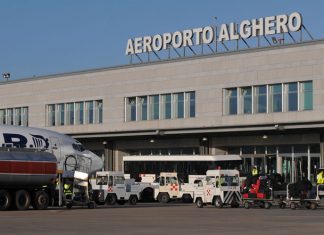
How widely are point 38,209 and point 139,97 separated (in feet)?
100

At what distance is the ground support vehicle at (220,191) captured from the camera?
52.2m

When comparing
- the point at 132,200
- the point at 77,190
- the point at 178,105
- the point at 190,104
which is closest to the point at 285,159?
the point at 190,104

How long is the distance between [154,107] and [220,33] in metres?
9.94

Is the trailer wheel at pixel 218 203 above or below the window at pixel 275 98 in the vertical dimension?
below

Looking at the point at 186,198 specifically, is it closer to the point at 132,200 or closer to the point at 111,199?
the point at 132,200

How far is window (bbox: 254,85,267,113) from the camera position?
66.4 metres

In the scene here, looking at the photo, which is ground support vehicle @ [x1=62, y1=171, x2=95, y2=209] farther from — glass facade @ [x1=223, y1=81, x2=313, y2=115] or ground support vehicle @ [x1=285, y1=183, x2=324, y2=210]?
glass facade @ [x1=223, y1=81, x2=313, y2=115]

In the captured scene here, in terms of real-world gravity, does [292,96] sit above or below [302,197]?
above

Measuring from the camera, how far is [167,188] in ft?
204

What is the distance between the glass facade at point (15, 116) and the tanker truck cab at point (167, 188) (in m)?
30.8

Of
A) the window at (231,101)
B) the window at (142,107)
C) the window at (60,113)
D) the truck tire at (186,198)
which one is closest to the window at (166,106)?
the window at (142,107)

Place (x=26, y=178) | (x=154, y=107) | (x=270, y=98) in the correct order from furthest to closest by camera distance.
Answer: (x=154, y=107)
(x=270, y=98)
(x=26, y=178)

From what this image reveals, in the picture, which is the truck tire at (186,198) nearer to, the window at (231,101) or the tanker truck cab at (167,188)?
the tanker truck cab at (167,188)

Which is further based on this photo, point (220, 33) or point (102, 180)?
point (220, 33)
